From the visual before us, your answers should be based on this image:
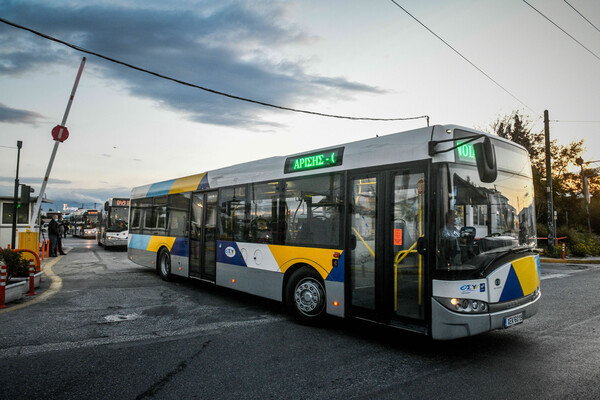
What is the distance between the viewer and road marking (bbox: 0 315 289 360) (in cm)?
527

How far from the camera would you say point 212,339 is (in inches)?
234

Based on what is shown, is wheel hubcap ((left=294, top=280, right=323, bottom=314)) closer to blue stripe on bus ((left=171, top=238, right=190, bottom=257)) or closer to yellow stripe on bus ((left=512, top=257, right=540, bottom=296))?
yellow stripe on bus ((left=512, top=257, right=540, bottom=296))

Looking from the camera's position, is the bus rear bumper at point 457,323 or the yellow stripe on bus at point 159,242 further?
the yellow stripe on bus at point 159,242

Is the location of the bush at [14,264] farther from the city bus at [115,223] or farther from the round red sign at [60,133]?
the city bus at [115,223]

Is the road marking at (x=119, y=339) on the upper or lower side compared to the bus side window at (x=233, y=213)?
lower

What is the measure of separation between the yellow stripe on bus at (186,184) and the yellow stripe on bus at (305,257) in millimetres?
3905

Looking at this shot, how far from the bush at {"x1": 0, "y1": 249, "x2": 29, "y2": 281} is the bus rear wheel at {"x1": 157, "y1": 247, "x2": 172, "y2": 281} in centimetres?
331

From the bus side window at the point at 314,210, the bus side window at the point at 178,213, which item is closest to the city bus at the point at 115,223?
the bus side window at the point at 178,213

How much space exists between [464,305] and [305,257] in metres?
2.75

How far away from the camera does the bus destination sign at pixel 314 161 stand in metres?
6.69

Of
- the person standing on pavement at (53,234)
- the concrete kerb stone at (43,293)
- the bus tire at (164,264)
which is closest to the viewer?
the concrete kerb stone at (43,293)

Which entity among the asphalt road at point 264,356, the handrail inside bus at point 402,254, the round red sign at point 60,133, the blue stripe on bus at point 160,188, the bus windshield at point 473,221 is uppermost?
the round red sign at point 60,133

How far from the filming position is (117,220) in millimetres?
24375

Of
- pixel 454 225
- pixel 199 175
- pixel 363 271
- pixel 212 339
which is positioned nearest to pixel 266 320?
pixel 212 339
